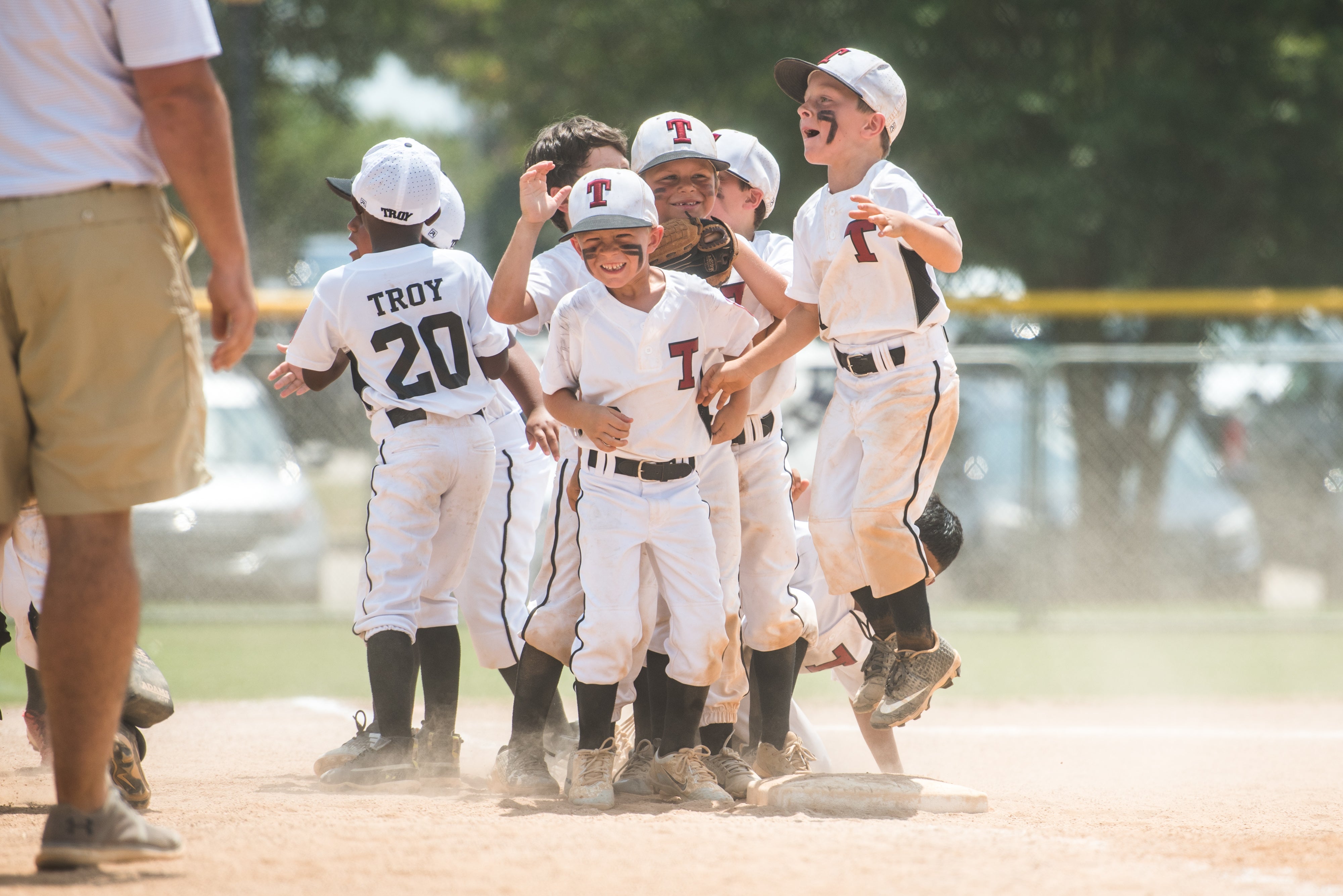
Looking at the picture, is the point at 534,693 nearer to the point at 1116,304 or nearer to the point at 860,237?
the point at 860,237

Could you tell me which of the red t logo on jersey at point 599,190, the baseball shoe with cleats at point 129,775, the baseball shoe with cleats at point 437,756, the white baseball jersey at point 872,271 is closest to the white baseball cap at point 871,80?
the white baseball jersey at point 872,271

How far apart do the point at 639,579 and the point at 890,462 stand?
2.81 feet

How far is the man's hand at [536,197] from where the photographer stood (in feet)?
12.9

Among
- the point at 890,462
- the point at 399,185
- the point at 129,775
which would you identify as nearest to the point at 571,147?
the point at 399,185

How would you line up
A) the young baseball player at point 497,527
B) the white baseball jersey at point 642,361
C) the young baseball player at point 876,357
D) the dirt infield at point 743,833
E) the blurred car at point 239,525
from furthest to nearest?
the blurred car at point 239,525
the young baseball player at point 497,527
the young baseball player at point 876,357
the white baseball jersey at point 642,361
the dirt infield at point 743,833

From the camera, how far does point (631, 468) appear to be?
3803mm

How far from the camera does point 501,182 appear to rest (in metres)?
31.6

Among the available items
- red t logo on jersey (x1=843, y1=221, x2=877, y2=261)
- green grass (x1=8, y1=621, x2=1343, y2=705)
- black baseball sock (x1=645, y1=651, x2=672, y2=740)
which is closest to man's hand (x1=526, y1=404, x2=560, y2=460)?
black baseball sock (x1=645, y1=651, x2=672, y2=740)

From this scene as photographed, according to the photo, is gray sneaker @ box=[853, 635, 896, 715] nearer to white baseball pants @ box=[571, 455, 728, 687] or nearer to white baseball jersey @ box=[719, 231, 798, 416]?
white baseball pants @ box=[571, 455, 728, 687]

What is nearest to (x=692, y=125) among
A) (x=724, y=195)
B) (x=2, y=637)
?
(x=724, y=195)

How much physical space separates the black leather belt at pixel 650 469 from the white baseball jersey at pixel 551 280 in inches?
24.9

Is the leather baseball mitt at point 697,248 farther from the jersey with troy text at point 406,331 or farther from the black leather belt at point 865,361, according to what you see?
the jersey with troy text at point 406,331

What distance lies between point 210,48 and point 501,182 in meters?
29.4

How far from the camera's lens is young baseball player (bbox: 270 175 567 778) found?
451 centimetres
